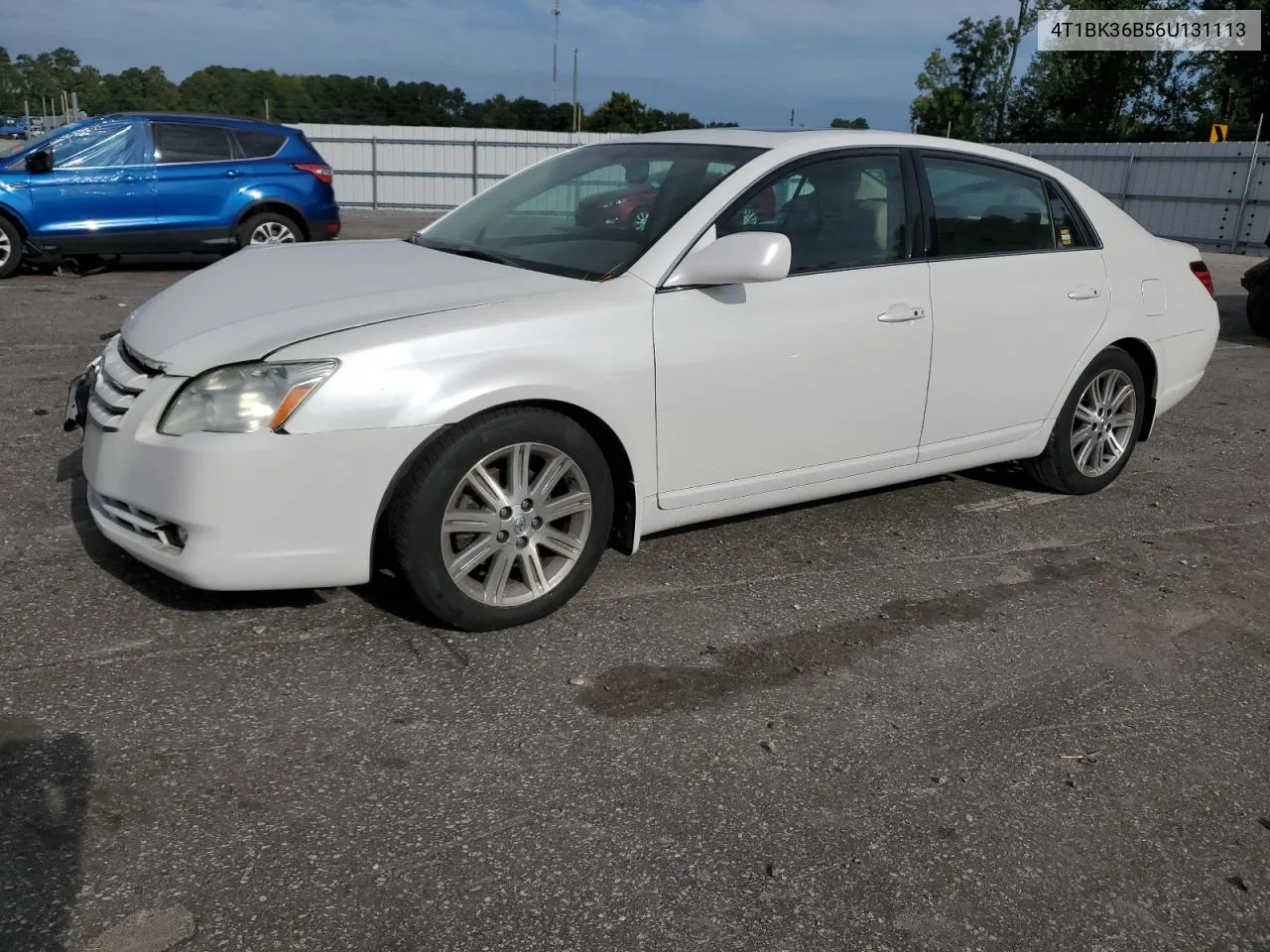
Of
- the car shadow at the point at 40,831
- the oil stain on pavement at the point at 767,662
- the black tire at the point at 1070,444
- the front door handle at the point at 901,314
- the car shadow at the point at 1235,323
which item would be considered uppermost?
the front door handle at the point at 901,314

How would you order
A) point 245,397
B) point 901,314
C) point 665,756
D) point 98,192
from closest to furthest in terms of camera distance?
point 665,756
point 245,397
point 901,314
point 98,192

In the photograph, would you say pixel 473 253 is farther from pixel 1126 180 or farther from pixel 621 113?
pixel 621 113

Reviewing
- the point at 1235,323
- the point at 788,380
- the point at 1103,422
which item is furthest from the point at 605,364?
the point at 1235,323

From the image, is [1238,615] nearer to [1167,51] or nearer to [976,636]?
[976,636]

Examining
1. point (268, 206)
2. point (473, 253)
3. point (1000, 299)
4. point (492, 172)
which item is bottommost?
point (492, 172)

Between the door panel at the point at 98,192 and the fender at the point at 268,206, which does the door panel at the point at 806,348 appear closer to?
the fender at the point at 268,206

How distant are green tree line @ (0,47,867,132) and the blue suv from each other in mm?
57502

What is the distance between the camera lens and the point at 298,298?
3.64 meters

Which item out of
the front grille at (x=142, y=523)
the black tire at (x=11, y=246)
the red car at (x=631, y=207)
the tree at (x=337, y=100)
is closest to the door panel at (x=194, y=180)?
the black tire at (x=11, y=246)

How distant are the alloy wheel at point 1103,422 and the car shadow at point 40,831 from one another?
4.30 m

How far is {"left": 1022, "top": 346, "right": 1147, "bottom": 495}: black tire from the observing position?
515cm

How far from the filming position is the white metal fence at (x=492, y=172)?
23.9m

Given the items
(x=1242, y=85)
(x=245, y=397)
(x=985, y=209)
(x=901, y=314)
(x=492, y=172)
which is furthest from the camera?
(x=1242, y=85)

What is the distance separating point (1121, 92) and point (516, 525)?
186 ft
